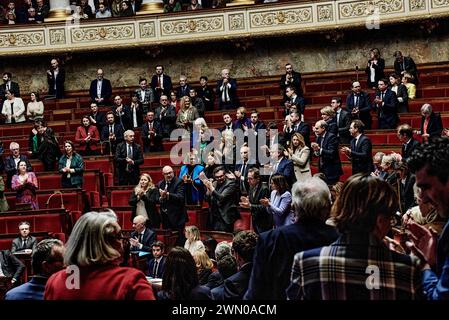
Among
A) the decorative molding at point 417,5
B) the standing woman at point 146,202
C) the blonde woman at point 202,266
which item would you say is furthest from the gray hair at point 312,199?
the decorative molding at point 417,5

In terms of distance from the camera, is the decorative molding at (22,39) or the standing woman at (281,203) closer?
the standing woman at (281,203)

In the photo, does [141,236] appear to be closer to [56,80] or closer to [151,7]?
[56,80]

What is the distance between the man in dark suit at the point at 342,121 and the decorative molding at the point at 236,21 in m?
4.73

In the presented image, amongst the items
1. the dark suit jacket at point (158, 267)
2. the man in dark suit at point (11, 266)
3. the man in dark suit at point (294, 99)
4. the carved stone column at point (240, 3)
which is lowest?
the man in dark suit at point (11, 266)

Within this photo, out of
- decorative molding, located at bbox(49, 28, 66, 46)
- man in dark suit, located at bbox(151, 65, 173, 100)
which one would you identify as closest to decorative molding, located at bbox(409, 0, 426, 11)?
man in dark suit, located at bbox(151, 65, 173, 100)

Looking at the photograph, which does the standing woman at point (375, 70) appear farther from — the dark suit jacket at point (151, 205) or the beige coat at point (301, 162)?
the dark suit jacket at point (151, 205)

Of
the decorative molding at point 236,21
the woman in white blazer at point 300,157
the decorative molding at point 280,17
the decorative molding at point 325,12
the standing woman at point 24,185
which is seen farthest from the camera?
the decorative molding at point 236,21

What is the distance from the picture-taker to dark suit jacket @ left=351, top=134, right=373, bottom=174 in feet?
30.0

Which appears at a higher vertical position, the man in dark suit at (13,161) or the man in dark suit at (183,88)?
the man in dark suit at (183,88)

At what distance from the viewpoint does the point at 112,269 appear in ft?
9.60

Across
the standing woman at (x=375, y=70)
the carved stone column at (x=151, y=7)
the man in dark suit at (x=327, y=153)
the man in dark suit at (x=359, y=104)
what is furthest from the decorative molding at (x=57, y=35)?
the man in dark suit at (x=327, y=153)

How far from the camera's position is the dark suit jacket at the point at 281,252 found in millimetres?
3373

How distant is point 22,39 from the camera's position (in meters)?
16.0

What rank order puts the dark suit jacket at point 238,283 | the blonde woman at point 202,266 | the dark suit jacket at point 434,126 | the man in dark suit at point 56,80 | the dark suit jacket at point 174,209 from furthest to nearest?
the man in dark suit at point 56,80
the dark suit jacket at point 434,126
the dark suit jacket at point 174,209
the blonde woman at point 202,266
the dark suit jacket at point 238,283
